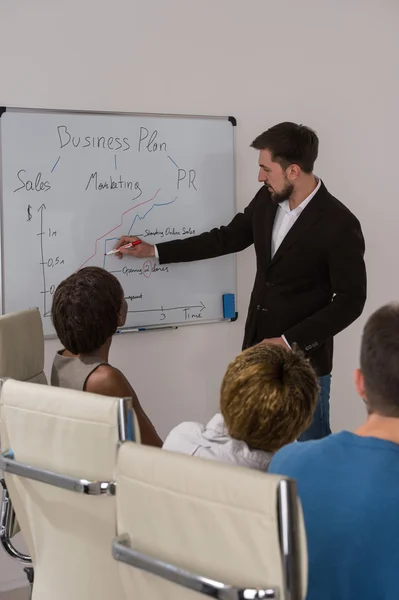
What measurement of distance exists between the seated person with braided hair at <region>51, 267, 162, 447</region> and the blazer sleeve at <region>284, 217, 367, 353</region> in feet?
3.25

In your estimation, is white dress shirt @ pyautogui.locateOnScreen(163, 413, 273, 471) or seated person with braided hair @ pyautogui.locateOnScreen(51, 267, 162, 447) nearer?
white dress shirt @ pyautogui.locateOnScreen(163, 413, 273, 471)

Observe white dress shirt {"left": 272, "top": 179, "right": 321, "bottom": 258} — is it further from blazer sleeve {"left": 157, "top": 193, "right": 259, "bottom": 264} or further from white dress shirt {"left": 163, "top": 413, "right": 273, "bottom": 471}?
white dress shirt {"left": 163, "top": 413, "right": 273, "bottom": 471}

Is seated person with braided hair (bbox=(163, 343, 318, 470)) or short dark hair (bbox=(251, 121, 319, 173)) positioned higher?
short dark hair (bbox=(251, 121, 319, 173))

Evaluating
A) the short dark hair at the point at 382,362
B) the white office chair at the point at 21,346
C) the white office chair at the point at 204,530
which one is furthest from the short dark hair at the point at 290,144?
the white office chair at the point at 204,530

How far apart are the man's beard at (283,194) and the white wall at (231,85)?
1.26 feet

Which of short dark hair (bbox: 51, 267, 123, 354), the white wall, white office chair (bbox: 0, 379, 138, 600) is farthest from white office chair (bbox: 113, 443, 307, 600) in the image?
the white wall

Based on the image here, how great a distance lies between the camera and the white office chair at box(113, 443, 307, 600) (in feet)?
3.29

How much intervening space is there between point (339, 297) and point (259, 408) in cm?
162

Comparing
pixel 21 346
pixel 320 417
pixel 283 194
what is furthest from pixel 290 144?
pixel 21 346

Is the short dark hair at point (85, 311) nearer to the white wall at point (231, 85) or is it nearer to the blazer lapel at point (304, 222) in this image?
the white wall at point (231, 85)

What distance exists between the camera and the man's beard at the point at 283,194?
10.5ft

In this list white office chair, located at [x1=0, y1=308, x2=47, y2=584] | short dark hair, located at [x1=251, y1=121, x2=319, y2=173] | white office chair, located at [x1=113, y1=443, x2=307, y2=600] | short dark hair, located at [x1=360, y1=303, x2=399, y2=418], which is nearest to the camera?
white office chair, located at [x1=113, y1=443, x2=307, y2=600]

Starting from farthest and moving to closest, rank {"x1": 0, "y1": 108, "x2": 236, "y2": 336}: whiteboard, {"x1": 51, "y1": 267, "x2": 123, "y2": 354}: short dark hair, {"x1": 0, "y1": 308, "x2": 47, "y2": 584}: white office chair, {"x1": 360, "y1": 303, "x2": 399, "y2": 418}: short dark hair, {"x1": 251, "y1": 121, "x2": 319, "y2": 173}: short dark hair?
1. {"x1": 251, "y1": 121, "x2": 319, "y2": 173}: short dark hair
2. {"x1": 0, "y1": 108, "x2": 236, "y2": 336}: whiteboard
3. {"x1": 51, "y1": 267, "x2": 123, "y2": 354}: short dark hair
4. {"x1": 0, "y1": 308, "x2": 47, "y2": 584}: white office chair
5. {"x1": 360, "y1": 303, "x2": 399, "y2": 418}: short dark hair

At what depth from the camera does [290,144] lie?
3.15 meters
